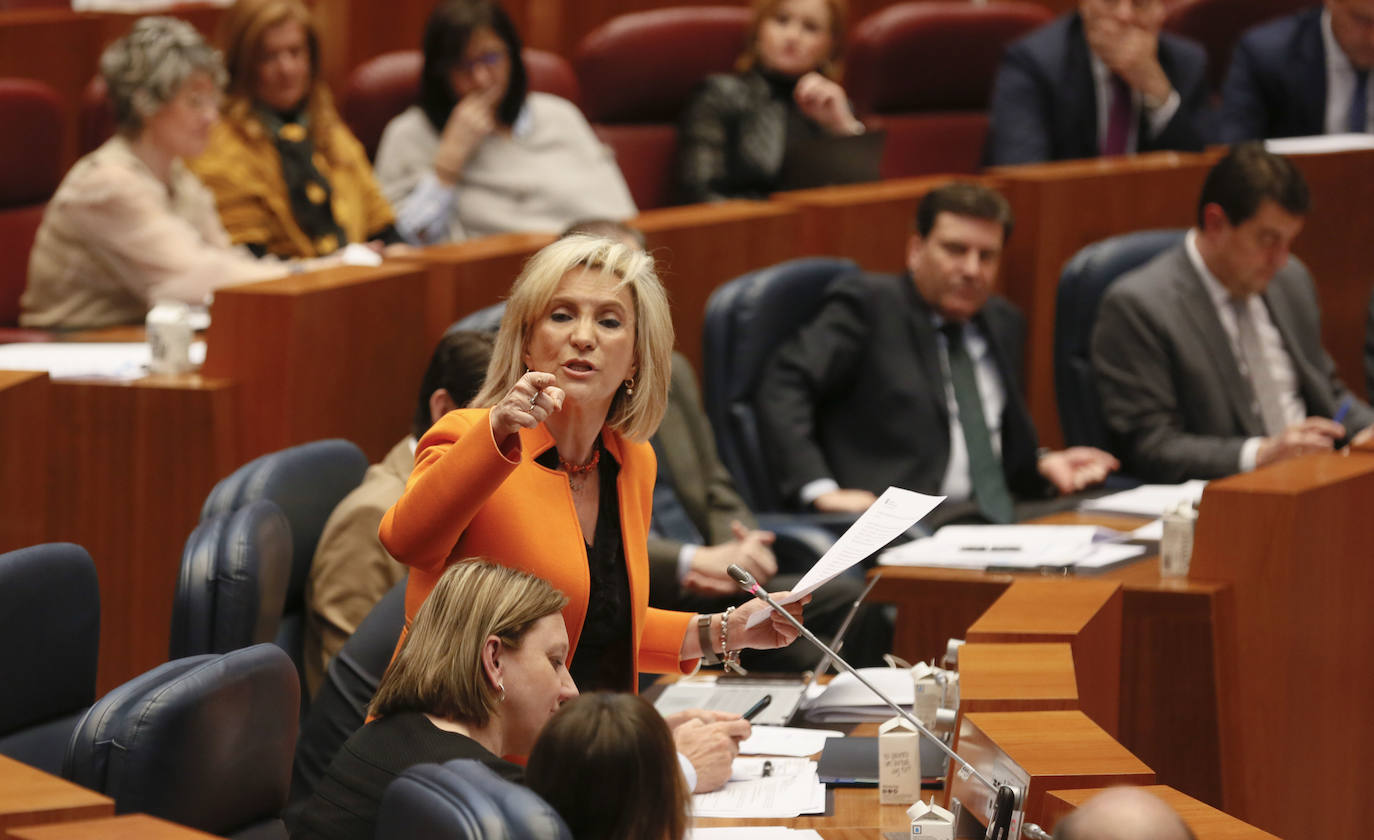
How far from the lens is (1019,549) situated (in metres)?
2.53

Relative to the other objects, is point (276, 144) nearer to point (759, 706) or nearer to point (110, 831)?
point (759, 706)

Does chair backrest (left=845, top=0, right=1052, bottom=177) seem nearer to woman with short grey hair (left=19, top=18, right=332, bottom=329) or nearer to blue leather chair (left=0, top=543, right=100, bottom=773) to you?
woman with short grey hair (left=19, top=18, right=332, bottom=329)

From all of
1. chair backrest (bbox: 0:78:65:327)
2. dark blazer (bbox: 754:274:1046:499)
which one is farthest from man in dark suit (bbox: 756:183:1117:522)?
chair backrest (bbox: 0:78:65:327)

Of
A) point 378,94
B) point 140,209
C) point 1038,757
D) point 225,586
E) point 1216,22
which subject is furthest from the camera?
point 1216,22

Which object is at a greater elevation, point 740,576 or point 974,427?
point 740,576

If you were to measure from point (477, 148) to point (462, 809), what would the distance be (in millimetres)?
2572

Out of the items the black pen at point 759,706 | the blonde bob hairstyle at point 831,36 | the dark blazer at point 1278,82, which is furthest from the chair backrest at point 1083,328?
the black pen at point 759,706

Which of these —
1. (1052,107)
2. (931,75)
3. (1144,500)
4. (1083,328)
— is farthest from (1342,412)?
(931,75)

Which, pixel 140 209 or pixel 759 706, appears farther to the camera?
pixel 140 209

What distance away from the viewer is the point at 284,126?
337cm

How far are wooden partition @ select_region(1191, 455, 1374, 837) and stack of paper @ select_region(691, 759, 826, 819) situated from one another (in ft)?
2.16

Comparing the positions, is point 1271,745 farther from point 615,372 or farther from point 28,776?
point 28,776

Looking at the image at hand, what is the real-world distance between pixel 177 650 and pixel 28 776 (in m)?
0.68

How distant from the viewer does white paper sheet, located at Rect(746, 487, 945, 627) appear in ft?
5.26
